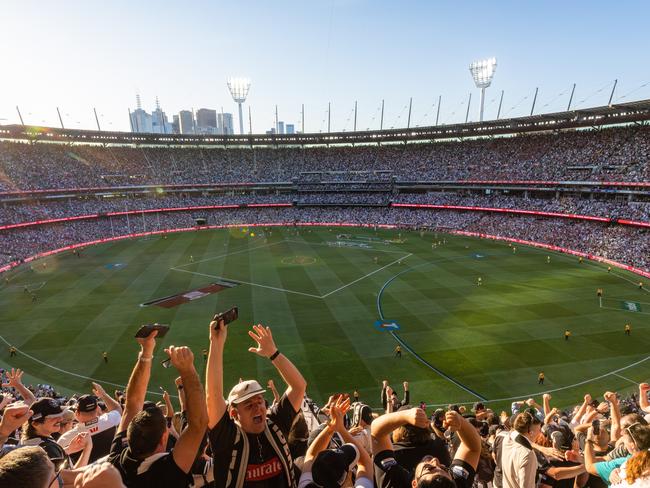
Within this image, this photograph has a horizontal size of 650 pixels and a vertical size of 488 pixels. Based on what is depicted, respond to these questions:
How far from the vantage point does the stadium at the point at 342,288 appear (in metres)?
5.65

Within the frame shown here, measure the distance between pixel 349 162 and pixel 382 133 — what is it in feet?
39.7

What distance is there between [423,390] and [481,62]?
3806 inches

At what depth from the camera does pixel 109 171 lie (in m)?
87.9

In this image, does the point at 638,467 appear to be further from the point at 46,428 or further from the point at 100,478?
the point at 46,428

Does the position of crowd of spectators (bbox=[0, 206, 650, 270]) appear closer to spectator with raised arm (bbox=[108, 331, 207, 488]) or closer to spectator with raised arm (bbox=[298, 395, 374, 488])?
spectator with raised arm (bbox=[298, 395, 374, 488])

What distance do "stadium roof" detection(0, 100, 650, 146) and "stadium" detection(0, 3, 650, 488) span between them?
0.76m

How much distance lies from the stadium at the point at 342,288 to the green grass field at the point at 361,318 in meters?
0.23

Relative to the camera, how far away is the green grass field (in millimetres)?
24547

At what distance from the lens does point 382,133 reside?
3755 inches

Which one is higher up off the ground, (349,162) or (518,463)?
(518,463)

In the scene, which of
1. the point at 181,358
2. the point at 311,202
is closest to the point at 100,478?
the point at 181,358

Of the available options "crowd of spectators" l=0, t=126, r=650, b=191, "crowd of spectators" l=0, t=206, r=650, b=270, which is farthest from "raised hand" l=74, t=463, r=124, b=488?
"crowd of spectators" l=0, t=126, r=650, b=191

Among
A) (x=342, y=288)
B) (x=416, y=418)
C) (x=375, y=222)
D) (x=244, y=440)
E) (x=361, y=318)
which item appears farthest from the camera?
(x=375, y=222)

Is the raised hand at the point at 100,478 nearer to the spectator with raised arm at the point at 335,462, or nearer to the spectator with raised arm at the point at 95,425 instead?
the spectator with raised arm at the point at 335,462
